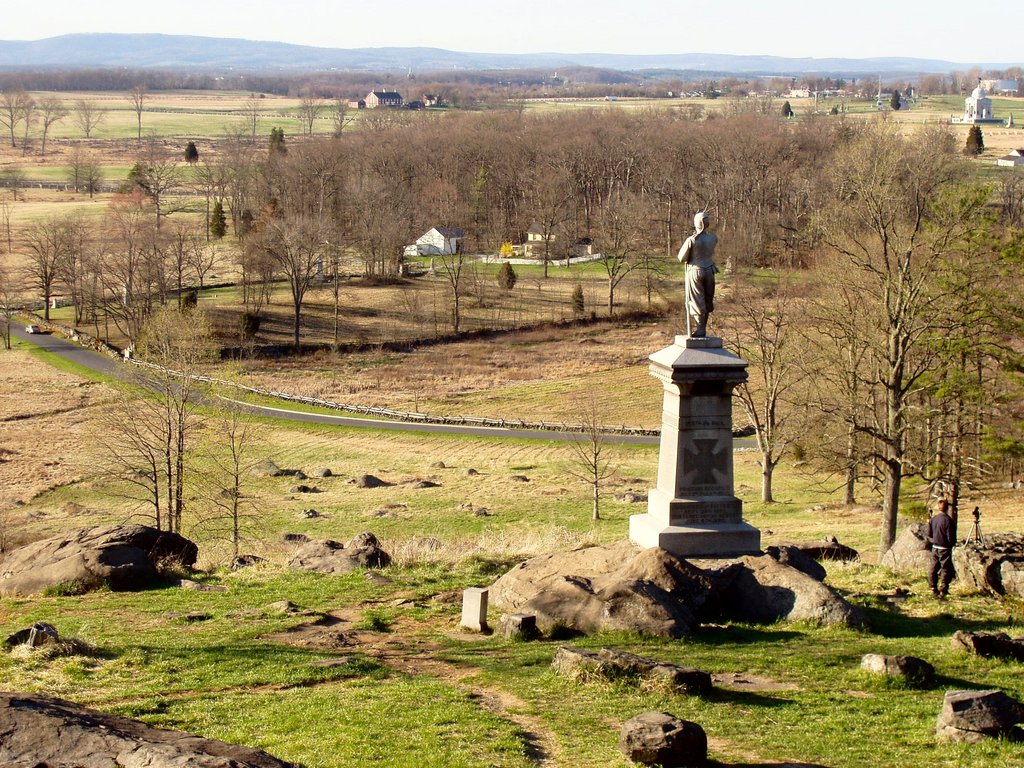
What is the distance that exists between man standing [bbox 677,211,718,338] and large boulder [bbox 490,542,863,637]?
3891 mm

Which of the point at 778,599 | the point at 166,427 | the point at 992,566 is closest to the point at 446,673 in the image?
the point at 778,599

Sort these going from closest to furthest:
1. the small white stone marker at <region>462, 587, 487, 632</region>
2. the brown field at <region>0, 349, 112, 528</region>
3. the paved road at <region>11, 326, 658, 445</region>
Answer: the small white stone marker at <region>462, 587, 487, 632</region>, the brown field at <region>0, 349, 112, 528</region>, the paved road at <region>11, 326, 658, 445</region>

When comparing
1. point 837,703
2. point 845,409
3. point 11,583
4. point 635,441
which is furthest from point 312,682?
point 635,441

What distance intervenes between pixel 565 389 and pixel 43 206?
74446mm

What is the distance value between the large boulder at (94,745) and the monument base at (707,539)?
9.03 meters

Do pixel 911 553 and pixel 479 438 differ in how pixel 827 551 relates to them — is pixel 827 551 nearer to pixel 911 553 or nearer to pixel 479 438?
pixel 911 553

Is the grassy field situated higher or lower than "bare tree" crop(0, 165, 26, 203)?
lower

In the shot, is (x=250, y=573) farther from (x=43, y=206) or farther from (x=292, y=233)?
(x=43, y=206)

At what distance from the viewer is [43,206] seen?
112 metres

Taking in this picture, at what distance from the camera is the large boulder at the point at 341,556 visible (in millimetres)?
19625

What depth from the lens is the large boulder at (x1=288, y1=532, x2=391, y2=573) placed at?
19.6 metres

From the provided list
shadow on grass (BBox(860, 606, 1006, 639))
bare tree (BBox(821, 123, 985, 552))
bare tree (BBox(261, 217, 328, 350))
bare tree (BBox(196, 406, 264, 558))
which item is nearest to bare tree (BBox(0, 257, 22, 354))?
bare tree (BBox(261, 217, 328, 350))

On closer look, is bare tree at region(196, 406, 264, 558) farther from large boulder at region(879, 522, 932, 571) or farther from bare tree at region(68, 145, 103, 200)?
bare tree at region(68, 145, 103, 200)

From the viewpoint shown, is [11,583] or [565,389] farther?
[565,389]
